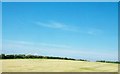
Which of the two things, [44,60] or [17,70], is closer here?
[17,70]

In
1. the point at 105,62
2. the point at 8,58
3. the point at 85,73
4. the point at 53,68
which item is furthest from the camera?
the point at 8,58

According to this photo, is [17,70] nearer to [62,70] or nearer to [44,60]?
[62,70]

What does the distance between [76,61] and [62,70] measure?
18.6 feet

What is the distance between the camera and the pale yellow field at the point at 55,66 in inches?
835

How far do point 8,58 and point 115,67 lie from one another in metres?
12.1

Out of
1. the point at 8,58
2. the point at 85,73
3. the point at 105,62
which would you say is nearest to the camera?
the point at 85,73

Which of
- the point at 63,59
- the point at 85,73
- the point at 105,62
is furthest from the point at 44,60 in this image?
the point at 85,73

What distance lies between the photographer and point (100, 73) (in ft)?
65.4

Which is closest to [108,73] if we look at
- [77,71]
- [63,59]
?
[77,71]

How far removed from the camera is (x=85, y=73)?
19.7m

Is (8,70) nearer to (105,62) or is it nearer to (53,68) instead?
(53,68)

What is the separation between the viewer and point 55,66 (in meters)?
23.1

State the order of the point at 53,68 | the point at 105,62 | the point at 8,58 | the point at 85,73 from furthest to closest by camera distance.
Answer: the point at 8,58 < the point at 105,62 < the point at 53,68 < the point at 85,73

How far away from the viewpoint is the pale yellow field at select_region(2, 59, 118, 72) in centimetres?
2122
